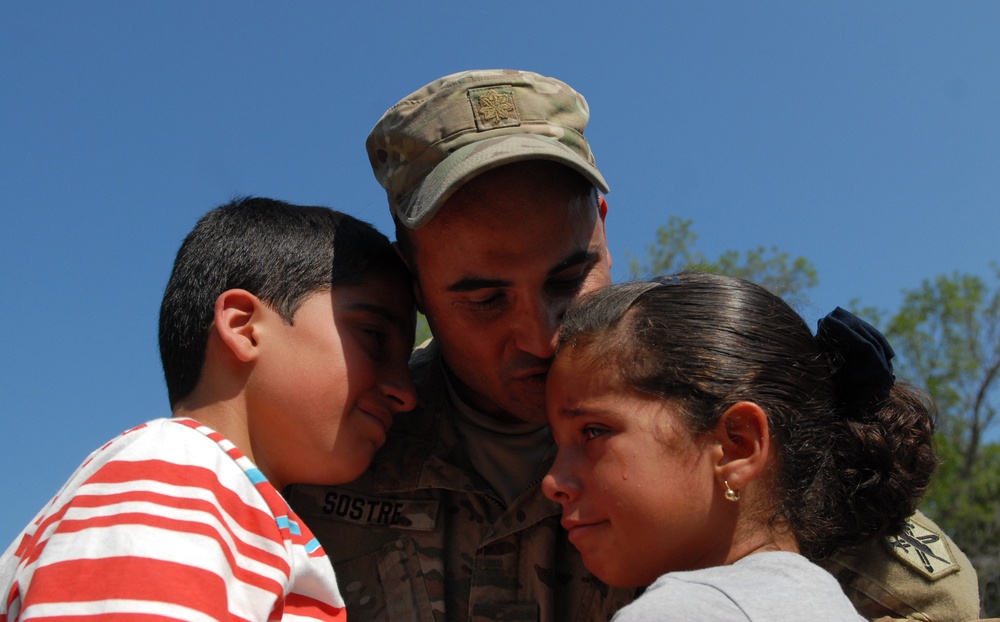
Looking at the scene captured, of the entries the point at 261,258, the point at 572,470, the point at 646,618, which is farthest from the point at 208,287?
the point at 646,618

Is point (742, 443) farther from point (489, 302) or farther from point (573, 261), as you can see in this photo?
point (489, 302)

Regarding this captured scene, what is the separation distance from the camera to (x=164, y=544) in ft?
6.22

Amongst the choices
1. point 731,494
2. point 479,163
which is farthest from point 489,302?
point 731,494

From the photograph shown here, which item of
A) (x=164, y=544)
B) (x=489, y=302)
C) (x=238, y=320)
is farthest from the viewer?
(x=489, y=302)

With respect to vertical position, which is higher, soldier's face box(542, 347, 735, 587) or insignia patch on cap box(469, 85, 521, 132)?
insignia patch on cap box(469, 85, 521, 132)

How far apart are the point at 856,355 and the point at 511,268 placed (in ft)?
3.32

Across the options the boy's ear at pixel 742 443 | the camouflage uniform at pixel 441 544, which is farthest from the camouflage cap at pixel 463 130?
the boy's ear at pixel 742 443

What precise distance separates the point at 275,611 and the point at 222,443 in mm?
Answer: 420

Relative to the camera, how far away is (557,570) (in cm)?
315

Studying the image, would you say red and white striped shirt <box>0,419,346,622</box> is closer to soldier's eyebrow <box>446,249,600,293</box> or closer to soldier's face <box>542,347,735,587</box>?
soldier's face <box>542,347,735,587</box>

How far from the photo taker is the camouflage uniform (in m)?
3.08

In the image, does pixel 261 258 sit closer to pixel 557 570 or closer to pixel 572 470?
pixel 572 470

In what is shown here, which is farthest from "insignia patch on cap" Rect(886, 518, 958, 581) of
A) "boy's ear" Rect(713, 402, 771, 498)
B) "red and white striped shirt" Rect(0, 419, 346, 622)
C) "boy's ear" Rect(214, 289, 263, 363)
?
"boy's ear" Rect(214, 289, 263, 363)

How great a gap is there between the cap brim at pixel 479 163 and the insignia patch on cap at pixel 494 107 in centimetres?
10
